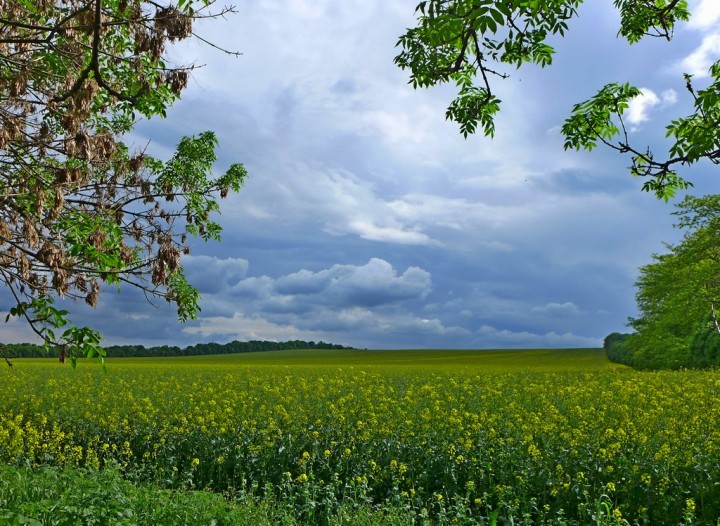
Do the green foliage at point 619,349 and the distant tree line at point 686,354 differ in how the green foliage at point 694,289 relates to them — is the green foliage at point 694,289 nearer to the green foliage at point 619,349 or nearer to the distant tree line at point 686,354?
the distant tree line at point 686,354

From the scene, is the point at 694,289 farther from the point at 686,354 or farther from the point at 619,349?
the point at 619,349

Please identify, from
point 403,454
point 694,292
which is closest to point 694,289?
point 694,292

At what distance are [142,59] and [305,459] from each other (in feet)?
23.0

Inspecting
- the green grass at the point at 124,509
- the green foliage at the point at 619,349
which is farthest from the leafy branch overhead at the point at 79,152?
the green foliage at the point at 619,349

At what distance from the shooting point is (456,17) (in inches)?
204

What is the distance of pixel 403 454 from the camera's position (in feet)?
34.8

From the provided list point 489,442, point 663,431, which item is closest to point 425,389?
point 489,442

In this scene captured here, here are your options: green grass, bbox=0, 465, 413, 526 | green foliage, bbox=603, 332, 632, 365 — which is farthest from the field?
green foliage, bbox=603, 332, 632, 365

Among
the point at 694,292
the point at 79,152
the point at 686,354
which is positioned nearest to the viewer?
the point at 79,152

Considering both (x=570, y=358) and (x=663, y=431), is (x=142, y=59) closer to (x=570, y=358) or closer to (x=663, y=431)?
(x=663, y=431)

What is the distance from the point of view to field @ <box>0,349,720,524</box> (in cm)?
839

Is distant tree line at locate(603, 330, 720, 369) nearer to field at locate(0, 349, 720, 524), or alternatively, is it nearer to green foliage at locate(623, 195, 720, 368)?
green foliage at locate(623, 195, 720, 368)

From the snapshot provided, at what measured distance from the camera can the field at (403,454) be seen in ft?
27.5

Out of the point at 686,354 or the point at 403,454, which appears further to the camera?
the point at 686,354
